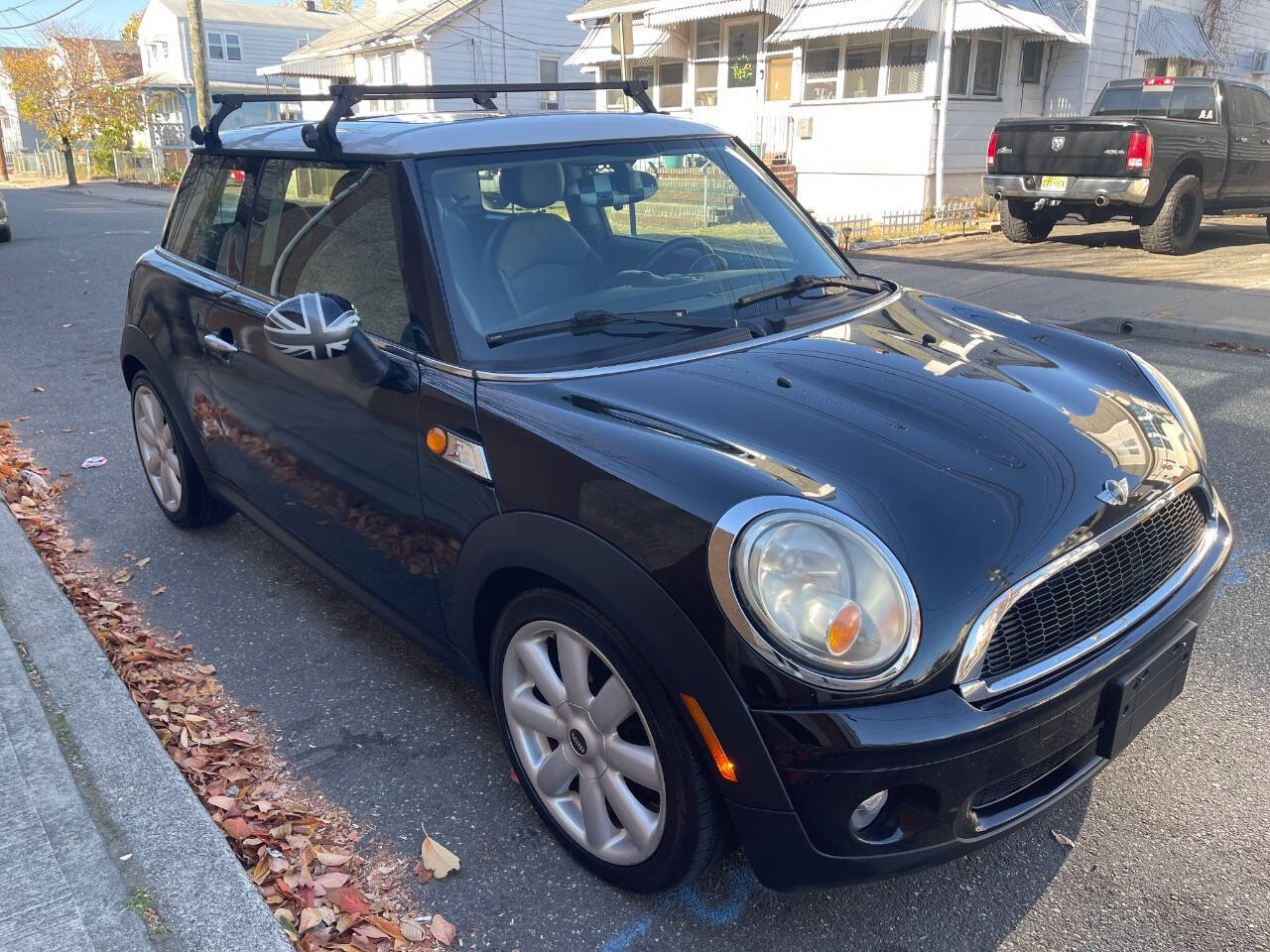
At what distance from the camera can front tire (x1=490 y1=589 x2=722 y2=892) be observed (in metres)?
2.17

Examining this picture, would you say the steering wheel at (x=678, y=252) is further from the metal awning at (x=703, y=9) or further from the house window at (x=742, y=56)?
the house window at (x=742, y=56)

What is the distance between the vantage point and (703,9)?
61.8ft

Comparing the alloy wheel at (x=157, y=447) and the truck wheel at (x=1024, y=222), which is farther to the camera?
the truck wheel at (x=1024, y=222)

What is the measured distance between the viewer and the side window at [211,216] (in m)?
3.89

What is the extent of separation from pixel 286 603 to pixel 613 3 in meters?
21.8

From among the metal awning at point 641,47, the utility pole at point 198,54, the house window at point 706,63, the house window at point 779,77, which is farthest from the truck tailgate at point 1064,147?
the utility pole at point 198,54

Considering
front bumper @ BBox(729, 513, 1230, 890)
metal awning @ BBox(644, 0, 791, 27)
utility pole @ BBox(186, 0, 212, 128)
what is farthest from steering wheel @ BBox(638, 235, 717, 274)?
utility pole @ BBox(186, 0, 212, 128)

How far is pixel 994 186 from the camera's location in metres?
12.7

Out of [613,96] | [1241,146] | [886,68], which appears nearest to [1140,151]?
[1241,146]

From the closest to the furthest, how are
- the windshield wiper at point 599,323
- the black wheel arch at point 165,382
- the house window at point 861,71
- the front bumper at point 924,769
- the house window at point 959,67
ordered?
the front bumper at point 924,769 → the windshield wiper at point 599,323 → the black wheel arch at point 165,382 → the house window at point 959,67 → the house window at point 861,71

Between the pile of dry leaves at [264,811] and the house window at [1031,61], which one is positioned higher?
the house window at [1031,61]

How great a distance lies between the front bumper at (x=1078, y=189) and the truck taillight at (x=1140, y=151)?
15 cm

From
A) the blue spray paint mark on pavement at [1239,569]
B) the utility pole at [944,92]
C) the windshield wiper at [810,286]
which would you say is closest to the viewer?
the windshield wiper at [810,286]

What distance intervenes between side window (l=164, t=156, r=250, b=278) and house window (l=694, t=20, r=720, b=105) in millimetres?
17952
